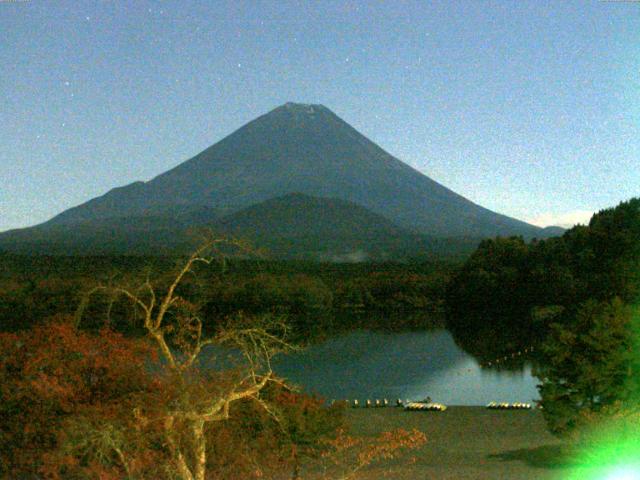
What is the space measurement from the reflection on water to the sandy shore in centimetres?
534

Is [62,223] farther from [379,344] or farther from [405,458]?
[405,458]

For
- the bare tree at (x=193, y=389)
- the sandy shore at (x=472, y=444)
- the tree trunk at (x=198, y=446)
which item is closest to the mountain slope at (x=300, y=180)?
the sandy shore at (x=472, y=444)

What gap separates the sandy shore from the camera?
9.84 metres

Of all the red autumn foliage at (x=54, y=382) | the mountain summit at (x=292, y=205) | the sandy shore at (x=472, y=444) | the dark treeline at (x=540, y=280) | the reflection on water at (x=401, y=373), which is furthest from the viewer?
the mountain summit at (x=292, y=205)

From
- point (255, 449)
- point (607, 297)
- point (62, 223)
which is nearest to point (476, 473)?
point (255, 449)

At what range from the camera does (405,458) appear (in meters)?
11.0

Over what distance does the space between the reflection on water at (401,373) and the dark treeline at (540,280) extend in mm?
3245

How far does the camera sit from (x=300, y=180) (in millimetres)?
149625

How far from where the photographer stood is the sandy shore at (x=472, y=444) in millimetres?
9844

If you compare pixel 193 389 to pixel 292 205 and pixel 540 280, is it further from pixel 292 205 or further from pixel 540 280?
pixel 292 205

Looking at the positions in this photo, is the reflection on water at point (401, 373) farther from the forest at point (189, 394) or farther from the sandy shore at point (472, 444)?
the forest at point (189, 394)

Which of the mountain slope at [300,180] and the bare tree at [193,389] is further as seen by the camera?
the mountain slope at [300,180]

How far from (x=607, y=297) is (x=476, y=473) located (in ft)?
110

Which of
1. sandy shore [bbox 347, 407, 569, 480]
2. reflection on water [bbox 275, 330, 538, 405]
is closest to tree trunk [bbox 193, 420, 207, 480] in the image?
sandy shore [bbox 347, 407, 569, 480]
